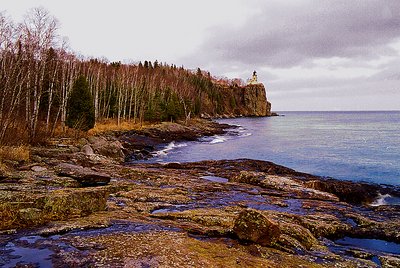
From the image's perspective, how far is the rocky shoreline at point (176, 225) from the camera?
7.21 meters

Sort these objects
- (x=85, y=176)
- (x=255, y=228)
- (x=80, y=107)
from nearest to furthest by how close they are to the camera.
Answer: (x=255, y=228), (x=85, y=176), (x=80, y=107)

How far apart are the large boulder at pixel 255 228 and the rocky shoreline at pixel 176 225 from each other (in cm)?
3

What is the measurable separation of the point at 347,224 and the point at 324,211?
2.05 metres

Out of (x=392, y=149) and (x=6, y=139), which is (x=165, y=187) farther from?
(x=392, y=149)

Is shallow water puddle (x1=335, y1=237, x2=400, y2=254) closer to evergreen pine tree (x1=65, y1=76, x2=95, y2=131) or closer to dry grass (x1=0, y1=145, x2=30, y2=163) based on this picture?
dry grass (x1=0, y1=145, x2=30, y2=163)

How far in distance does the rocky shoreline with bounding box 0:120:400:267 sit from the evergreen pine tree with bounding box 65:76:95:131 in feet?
80.1

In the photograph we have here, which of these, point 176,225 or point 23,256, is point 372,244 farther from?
point 23,256

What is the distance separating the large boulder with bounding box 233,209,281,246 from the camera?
343 inches

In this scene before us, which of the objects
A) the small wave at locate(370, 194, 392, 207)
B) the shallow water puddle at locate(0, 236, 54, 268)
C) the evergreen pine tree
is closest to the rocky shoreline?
the shallow water puddle at locate(0, 236, 54, 268)

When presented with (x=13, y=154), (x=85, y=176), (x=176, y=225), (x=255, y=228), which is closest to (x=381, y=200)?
(x=255, y=228)

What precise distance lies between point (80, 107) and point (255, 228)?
131 feet


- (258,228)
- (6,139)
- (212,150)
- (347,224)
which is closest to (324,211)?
(347,224)

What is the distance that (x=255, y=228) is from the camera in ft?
28.6

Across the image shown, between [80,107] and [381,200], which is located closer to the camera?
[381,200]
